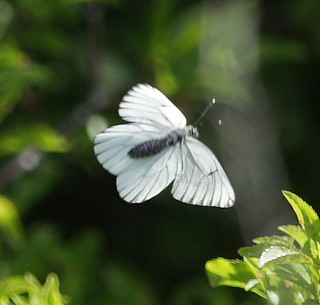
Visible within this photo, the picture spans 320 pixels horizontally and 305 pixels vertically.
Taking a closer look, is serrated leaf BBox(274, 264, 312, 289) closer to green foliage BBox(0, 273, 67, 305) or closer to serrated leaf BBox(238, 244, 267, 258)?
serrated leaf BBox(238, 244, 267, 258)

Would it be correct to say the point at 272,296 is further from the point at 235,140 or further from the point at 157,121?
the point at 235,140

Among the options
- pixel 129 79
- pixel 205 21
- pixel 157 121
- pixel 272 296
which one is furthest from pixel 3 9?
pixel 272 296

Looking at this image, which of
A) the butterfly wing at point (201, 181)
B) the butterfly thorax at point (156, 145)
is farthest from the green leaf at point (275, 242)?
the butterfly thorax at point (156, 145)

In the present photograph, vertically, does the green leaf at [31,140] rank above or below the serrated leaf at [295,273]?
below

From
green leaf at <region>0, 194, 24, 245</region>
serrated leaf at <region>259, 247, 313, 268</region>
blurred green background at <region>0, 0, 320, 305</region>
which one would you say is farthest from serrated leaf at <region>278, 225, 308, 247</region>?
green leaf at <region>0, 194, 24, 245</region>

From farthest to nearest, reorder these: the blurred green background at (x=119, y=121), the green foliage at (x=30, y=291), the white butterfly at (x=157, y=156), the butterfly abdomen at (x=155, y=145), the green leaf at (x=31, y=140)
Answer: the blurred green background at (x=119, y=121) → the green leaf at (x=31, y=140) → the butterfly abdomen at (x=155, y=145) → the white butterfly at (x=157, y=156) → the green foliage at (x=30, y=291)

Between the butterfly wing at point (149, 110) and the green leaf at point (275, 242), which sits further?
the butterfly wing at point (149, 110)

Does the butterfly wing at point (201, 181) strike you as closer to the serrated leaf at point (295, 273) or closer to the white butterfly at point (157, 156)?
the white butterfly at point (157, 156)

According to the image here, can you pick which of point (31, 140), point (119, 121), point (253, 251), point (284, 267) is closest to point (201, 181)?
point (253, 251)
